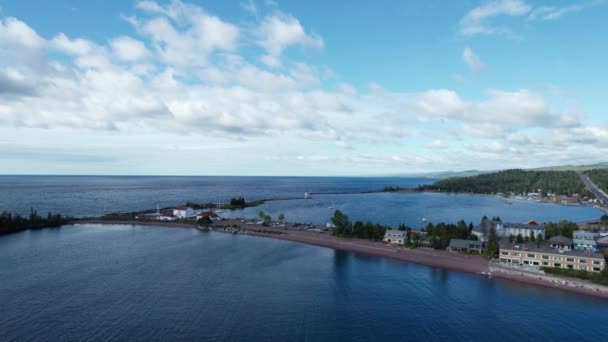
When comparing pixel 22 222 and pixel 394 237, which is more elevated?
pixel 22 222

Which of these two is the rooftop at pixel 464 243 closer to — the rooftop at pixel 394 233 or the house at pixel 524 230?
the rooftop at pixel 394 233

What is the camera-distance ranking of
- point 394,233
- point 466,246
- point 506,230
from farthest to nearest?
point 506,230
point 394,233
point 466,246

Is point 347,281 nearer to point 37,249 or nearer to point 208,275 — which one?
point 208,275

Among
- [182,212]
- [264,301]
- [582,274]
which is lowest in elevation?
[264,301]

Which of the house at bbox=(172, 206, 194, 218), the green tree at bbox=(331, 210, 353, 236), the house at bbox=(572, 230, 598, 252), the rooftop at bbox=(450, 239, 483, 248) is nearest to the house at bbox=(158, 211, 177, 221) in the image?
the house at bbox=(172, 206, 194, 218)

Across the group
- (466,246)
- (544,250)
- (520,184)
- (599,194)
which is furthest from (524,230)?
(520,184)

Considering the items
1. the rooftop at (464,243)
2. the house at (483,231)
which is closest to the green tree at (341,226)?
the rooftop at (464,243)

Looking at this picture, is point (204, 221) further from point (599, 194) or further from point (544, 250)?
point (599, 194)
